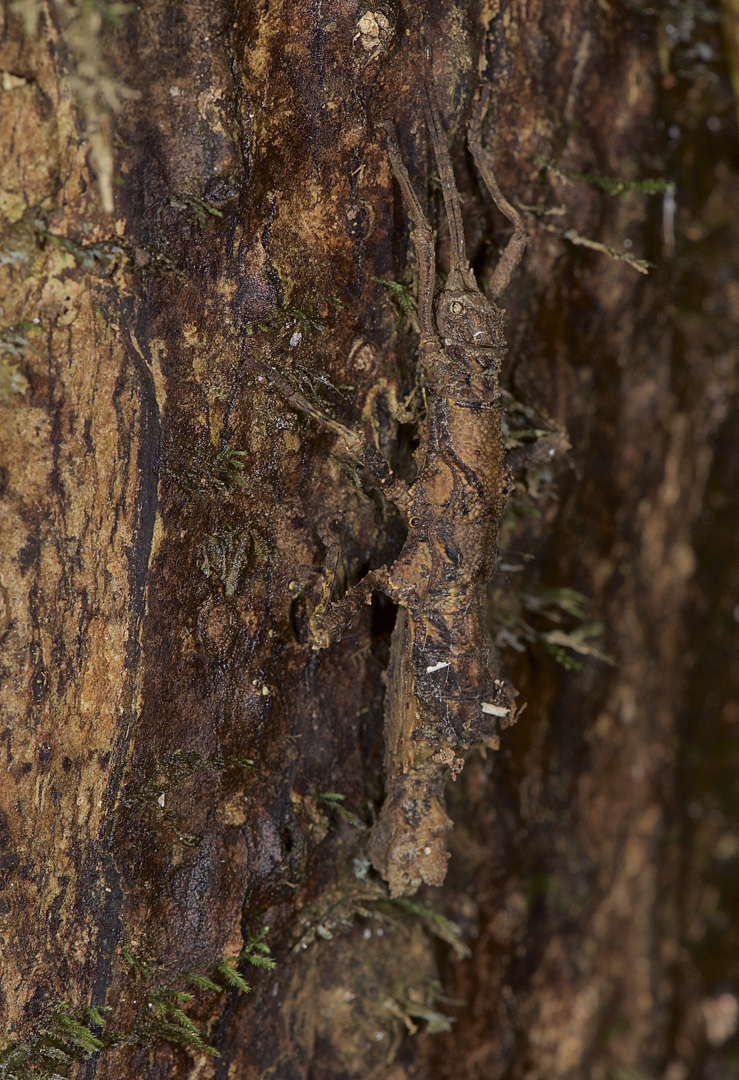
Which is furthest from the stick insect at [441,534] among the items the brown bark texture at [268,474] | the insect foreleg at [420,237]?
the brown bark texture at [268,474]

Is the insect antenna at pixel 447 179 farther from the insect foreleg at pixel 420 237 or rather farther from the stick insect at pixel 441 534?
the insect foreleg at pixel 420 237

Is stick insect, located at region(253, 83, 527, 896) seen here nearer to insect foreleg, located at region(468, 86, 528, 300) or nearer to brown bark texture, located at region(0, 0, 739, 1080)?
insect foreleg, located at region(468, 86, 528, 300)

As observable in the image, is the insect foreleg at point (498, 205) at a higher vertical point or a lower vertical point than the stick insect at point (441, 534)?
higher

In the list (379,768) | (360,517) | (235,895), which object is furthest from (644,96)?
(235,895)

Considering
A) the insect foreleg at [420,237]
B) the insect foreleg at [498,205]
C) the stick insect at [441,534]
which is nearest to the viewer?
the insect foreleg at [420,237]

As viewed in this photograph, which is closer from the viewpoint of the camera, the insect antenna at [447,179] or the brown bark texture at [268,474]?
the brown bark texture at [268,474]

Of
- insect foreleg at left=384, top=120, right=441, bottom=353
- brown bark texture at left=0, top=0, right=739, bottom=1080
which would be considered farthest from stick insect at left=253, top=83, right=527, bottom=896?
brown bark texture at left=0, top=0, right=739, bottom=1080

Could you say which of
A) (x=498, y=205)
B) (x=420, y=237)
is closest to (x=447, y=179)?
(x=420, y=237)
